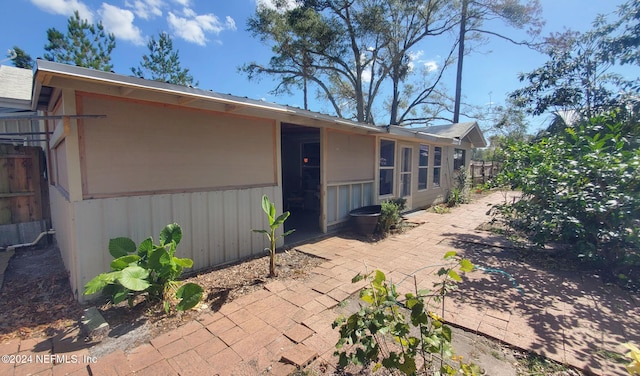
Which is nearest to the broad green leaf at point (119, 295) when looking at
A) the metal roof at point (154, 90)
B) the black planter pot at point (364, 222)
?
the metal roof at point (154, 90)

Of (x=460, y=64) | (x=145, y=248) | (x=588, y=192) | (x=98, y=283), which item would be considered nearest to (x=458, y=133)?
(x=588, y=192)

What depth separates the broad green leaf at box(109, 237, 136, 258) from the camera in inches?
113

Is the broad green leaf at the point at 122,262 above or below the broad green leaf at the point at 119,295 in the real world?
above

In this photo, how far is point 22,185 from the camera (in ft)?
16.2

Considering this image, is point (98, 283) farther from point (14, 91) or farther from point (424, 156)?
point (424, 156)

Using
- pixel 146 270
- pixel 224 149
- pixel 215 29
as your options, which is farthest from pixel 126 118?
pixel 215 29

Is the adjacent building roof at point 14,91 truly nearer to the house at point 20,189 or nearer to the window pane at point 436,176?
the house at point 20,189

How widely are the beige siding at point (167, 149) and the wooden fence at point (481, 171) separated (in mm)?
13386

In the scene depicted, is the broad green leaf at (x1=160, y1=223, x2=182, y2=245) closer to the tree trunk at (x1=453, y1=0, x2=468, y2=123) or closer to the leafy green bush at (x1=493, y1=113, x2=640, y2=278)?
the leafy green bush at (x1=493, y1=113, x2=640, y2=278)

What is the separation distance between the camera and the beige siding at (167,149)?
2.97 metres

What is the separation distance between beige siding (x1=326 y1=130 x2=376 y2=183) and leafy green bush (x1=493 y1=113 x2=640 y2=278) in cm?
301

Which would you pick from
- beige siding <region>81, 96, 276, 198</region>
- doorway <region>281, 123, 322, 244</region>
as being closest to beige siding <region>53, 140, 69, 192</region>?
beige siding <region>81, 96, 276, 198</region>

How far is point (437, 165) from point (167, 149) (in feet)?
29.8

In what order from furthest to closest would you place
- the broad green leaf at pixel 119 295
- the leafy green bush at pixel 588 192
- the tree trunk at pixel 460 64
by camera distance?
the tree trunk at pixel 460 64
the leafy green bush at pixel 588 192
the broad green leaf at pixel 119 295
